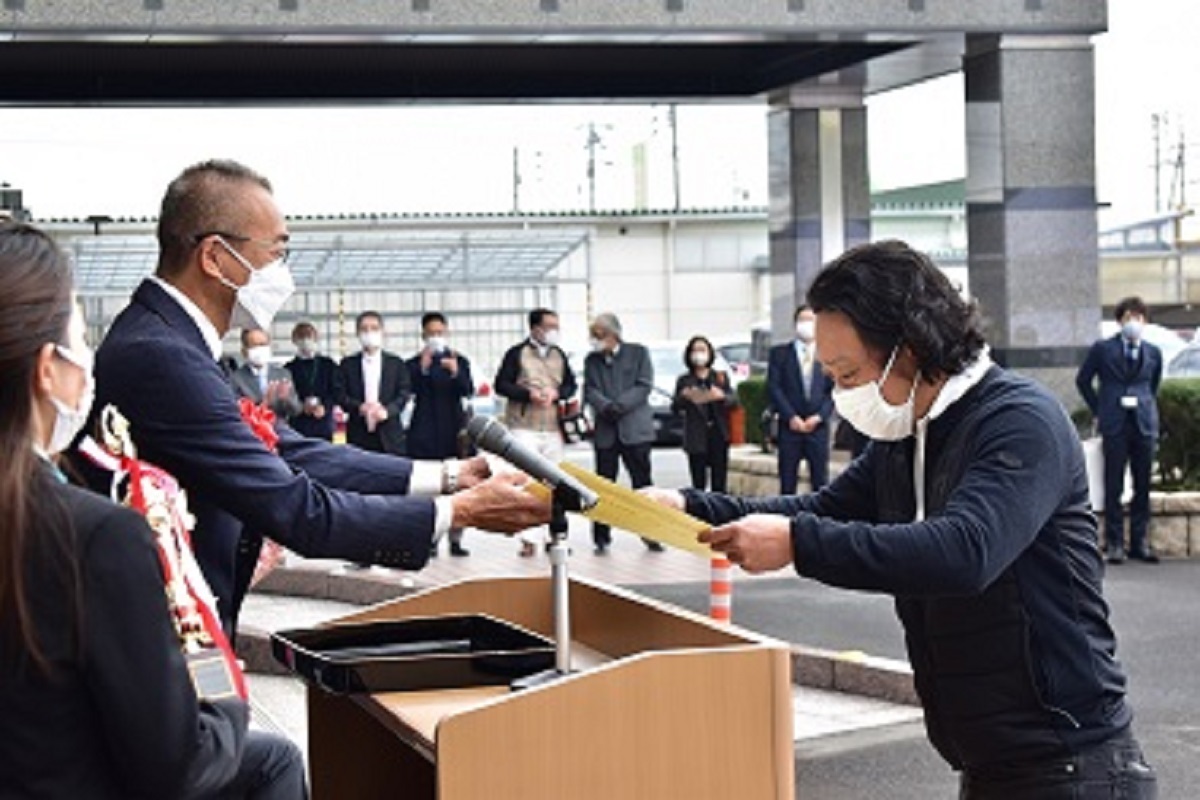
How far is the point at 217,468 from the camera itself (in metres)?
4.91

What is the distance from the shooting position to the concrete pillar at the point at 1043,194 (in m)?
18.2

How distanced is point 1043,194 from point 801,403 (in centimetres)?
274

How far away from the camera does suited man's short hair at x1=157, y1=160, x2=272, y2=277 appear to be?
5.25 m

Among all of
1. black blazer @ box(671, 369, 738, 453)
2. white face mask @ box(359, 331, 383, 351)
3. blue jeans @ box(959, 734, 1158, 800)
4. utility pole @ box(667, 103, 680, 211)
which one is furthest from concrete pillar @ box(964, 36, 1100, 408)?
blue jeans @ box(959, 734, 1158, 800)

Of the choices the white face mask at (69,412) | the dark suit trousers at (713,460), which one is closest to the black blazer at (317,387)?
the dark suit trousers at (713,460)

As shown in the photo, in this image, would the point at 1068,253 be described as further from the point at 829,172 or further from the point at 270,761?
the point at 270,761

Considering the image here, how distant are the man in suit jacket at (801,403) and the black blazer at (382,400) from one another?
3315 mm

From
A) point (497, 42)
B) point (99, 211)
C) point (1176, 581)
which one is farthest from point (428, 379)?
point (1176, 581)

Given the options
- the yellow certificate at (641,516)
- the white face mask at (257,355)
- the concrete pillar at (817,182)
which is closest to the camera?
the yellow certificate at (641,516)

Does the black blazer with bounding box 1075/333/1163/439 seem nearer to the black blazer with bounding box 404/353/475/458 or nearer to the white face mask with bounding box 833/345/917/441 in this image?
the black blazer with bounding box 404/353/475/458

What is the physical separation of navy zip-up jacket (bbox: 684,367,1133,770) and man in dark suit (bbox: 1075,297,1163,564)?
40.4 feet

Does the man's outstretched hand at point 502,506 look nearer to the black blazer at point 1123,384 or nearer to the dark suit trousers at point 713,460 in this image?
the black blazer at point 1123,384

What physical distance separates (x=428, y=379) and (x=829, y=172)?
5.70 metres

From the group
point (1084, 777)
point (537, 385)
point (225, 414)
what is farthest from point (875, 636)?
point (1084, 777)
